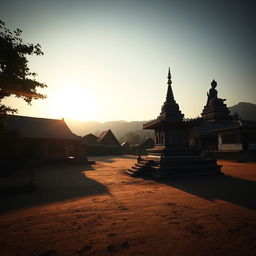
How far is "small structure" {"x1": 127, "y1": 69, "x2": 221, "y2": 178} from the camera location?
35.2 ft

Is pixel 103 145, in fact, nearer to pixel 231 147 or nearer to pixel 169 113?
pixel 231 147

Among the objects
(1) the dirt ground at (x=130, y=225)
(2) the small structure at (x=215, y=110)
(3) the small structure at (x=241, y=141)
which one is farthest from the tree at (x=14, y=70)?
(2) the small structure at (x=215, y=110)

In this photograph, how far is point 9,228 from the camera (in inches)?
155

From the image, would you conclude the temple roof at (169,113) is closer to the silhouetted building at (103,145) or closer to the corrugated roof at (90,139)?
the silhouetted building at (103,145)

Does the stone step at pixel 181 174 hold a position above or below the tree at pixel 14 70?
below

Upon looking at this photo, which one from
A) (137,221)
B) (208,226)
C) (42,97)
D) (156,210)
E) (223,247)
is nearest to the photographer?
(223,247)

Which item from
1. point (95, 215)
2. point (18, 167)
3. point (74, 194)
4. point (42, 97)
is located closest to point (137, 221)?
point (95, 215)

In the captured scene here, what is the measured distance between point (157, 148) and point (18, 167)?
15835 millimetres

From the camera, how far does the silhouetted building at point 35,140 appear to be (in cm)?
1808

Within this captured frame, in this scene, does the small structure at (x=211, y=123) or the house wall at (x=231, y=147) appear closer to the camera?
the house wall at (x=231, y=147)

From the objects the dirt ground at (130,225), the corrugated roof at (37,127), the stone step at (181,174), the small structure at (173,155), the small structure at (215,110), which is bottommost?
the stone step at (181,174)

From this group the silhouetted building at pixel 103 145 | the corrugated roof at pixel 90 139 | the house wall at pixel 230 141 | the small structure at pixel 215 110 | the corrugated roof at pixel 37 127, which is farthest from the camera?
the corrugated roof at pixel 90 139

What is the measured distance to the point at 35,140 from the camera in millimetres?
20047

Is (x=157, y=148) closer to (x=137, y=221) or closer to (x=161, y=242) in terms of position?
(x=137, y=221)
